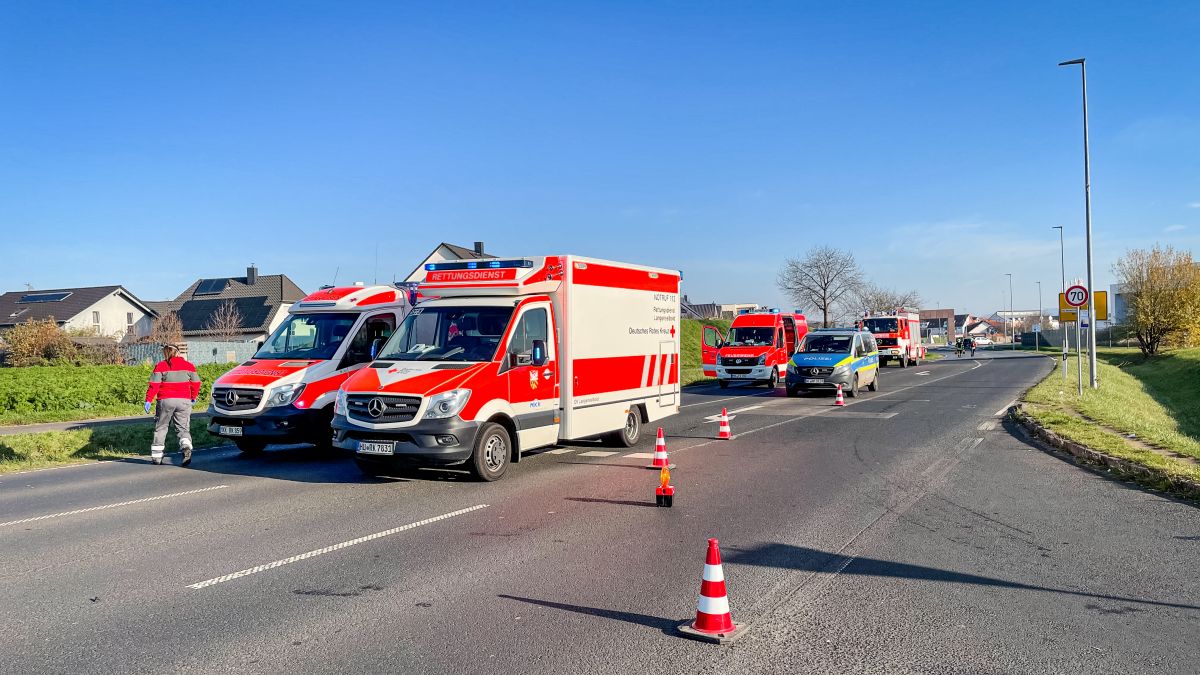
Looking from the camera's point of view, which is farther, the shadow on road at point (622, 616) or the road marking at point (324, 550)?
the road marking at point (324, 550)

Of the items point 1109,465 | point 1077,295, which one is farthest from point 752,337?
point 1109,465

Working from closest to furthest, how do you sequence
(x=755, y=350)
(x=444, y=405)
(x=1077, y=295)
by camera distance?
(x=444, y=405) < (x=1077, y=295) < (x=755, y=350)

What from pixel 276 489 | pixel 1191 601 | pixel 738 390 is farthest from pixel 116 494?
pixel 738 390

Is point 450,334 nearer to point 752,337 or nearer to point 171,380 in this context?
point 171,380

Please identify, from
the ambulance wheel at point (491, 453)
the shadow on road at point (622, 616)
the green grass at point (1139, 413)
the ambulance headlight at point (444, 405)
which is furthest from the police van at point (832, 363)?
the shadow on road at point (622, 616)

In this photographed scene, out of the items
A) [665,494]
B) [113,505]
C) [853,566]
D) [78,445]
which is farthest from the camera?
[78,445]

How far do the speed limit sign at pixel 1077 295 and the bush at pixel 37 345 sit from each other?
38624 millimetres

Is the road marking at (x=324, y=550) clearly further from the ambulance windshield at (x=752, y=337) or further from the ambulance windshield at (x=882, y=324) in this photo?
the ambulance windshield at (x=882, y=324)

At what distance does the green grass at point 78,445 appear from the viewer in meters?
13.3

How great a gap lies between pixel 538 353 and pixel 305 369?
4.04 meters

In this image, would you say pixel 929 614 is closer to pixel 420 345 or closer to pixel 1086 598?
pixel 1086 598

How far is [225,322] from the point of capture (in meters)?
58.4

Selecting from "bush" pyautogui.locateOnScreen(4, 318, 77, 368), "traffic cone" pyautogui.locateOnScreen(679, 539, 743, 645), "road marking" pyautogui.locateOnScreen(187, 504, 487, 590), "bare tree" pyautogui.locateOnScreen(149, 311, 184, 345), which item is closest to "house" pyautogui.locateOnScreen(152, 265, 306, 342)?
"bare tree" pyautogui.locateOnScreen(149, 311, 184, 345)

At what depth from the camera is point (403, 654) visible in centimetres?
482
